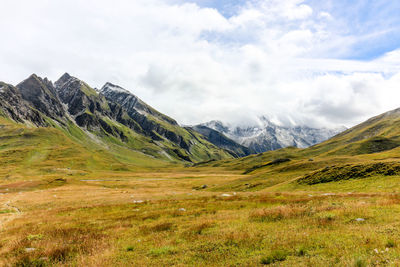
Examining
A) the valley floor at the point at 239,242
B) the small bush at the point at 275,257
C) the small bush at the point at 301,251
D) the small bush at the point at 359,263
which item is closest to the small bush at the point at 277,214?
the valley floor at the point at 239,242

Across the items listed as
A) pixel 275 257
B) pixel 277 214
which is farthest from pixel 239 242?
pixel 277 214

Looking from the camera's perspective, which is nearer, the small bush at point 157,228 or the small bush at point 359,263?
the small bush at point 359,263

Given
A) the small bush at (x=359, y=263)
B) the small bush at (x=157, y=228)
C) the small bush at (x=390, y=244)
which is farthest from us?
the small bush at (x=157, y=228)

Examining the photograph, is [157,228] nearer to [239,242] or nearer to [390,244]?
[239,242]

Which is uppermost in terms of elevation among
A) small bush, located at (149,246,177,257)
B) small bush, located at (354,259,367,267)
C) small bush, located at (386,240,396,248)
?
small bush, located at (354,259,367,267)

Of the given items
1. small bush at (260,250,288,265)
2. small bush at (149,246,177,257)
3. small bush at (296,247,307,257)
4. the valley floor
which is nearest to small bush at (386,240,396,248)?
the valley floor

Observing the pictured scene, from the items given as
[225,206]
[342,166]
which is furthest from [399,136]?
[225,206]

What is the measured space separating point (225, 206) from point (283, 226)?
35.6ft

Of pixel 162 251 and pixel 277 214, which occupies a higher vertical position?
pixel 162 251

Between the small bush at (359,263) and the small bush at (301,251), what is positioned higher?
the small bush at (359,263)

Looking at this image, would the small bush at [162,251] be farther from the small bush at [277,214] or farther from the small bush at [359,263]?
the small bush at [359,263]

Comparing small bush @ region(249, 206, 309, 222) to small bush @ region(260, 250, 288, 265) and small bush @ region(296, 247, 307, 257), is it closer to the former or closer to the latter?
small bush @ region(296, 247, 307, 257)

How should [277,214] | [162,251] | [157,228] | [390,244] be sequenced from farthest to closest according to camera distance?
[157,228] < [277,214] < [162,251] < [390,244]

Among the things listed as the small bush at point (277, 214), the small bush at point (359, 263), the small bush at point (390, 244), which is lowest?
the small bush at point (277, 214)
